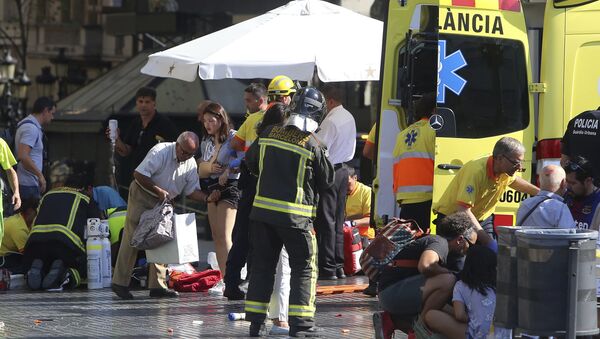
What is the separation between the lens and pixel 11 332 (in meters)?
9.59

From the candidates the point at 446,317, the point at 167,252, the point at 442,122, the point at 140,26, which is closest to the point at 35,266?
the point at 167,252

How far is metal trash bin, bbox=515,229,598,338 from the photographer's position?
6676 mm

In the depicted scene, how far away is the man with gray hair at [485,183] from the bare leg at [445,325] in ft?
2.81

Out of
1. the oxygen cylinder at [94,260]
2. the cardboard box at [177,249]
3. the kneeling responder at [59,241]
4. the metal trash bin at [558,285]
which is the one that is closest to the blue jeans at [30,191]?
the kneeling responder at [59,241]

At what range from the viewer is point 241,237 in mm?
10703

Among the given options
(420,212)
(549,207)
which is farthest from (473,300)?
(420,212)

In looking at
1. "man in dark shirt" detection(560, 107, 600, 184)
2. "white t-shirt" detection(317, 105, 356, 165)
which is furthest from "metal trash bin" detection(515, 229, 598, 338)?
"white t-shirt" detection(317, 105, 356, 165)

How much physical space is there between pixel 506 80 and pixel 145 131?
432 centimetres

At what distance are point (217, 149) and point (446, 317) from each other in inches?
171

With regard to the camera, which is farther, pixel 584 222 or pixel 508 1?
pixel 508 1

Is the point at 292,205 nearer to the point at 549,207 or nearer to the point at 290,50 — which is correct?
the point at 549,207

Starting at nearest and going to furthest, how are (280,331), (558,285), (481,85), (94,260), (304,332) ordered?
(558,285) → (304,332) → (280,331) → (481,85) → (94,260)

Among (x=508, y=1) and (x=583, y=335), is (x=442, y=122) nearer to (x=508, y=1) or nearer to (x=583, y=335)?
(x=508, y=1)

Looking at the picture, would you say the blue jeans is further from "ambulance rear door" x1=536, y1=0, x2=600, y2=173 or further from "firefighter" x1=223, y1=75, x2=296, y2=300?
"ambulance rear door" x1=536, y1=0, x2=600, y2=173
